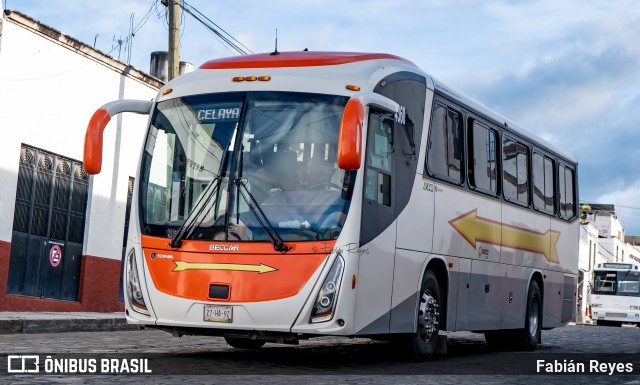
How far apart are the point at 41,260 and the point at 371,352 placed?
9.44 metres

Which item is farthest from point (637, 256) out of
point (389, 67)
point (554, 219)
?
point (389, 67)

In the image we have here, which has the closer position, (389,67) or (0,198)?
(389,67)

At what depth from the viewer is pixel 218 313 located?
10.7m

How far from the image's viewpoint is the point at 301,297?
10.5 meters

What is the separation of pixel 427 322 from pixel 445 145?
2.28 m

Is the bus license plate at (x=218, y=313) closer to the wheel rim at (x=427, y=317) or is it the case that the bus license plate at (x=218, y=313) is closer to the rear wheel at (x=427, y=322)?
the rear wheel at (x=427, y=322)

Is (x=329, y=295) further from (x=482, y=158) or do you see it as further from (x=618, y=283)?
(x=618, y=283)

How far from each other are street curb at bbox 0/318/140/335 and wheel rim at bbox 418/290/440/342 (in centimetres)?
727

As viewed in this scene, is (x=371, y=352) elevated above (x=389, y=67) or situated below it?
below

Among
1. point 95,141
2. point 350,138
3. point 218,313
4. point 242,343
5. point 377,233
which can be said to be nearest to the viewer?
point 350,138

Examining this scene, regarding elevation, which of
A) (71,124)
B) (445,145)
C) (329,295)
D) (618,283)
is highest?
(71,124)

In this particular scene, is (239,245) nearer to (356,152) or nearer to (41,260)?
(356,152)

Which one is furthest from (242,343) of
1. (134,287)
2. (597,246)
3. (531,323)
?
(597,246)

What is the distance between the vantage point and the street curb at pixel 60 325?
16.7m
